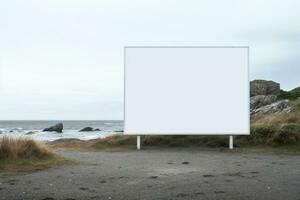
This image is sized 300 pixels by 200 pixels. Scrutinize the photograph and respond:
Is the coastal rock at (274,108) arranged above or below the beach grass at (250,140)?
above

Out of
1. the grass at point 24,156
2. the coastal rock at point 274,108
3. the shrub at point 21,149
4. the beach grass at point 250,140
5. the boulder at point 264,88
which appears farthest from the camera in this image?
the boulder at point 264,88

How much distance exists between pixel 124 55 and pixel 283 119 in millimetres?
7382

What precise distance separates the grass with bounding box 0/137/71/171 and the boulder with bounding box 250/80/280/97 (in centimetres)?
2028

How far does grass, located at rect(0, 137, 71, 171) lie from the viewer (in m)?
12.2

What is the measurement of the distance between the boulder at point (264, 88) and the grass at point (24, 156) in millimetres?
20277

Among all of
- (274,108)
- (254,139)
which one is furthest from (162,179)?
(274,108)

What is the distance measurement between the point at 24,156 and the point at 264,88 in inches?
863

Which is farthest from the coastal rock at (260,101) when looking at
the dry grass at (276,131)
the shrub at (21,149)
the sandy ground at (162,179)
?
the shrub at (21,149)

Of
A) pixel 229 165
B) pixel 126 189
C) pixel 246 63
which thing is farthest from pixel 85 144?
pixel 126 189

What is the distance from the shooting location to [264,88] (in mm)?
31938

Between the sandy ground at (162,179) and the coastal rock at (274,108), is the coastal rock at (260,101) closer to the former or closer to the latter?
the coastal rock at (274,108)

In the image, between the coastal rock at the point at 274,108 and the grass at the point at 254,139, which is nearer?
the grass at the point at 254,139

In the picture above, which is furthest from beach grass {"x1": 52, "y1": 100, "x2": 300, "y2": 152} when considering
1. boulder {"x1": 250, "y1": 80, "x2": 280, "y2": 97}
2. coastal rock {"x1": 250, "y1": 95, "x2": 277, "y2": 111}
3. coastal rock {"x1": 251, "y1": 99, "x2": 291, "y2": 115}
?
boulder {"x1": 250, "y1": 80, "x2": 280, "y2": 97}

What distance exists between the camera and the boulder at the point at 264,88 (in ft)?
104
